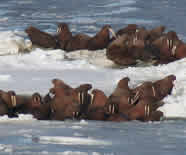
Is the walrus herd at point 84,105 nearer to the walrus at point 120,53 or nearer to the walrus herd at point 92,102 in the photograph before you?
the walrus herd at point 92,102

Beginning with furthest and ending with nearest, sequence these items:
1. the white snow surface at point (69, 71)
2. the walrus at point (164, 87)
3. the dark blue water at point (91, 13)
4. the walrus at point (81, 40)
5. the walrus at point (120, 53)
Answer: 1. the dark blue water at point (91, 13)
2. the walrus at point (81, 40)
3. the walrus at point (120, 53)
4. the white snow surface at point (69, 71)
5. the walrus at point (164, 87)

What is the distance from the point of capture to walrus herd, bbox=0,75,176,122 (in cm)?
502

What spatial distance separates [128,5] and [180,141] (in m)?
12.6

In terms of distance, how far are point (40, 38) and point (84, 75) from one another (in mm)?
1783

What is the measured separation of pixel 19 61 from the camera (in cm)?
764

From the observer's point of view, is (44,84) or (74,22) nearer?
(44,84)

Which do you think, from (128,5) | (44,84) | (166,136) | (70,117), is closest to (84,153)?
(166,136)

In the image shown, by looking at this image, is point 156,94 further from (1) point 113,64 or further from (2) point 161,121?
(1) point 113,64

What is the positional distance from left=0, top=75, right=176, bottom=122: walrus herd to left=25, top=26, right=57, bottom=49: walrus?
3.06 m

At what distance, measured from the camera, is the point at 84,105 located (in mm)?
5309

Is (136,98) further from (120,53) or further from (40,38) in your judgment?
(40,38)

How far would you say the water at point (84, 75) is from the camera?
10.5ft

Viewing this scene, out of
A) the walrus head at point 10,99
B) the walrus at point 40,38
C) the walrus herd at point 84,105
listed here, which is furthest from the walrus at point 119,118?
the walrus at point 40,38

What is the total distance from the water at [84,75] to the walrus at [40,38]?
0.14m
